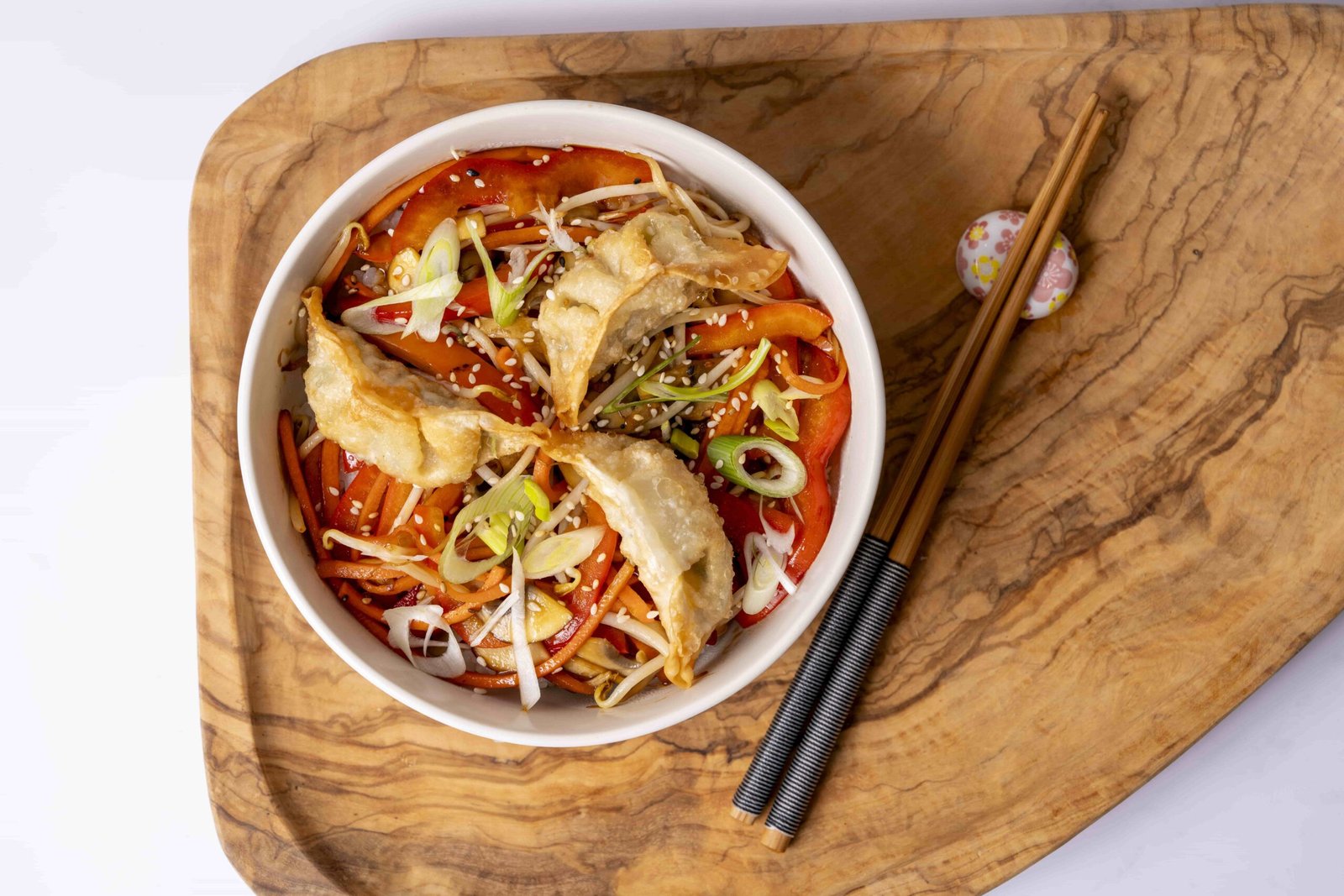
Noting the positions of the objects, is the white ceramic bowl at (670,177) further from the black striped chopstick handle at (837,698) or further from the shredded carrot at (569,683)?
the black striped chopstick handle at (837,698)

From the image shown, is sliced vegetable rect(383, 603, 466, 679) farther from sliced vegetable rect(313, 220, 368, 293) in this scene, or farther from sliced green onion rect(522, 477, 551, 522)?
sliced vegetable rect(313, 220, 368, 293)

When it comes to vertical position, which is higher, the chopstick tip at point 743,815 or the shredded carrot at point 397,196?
the shredded carrot at point 397,196

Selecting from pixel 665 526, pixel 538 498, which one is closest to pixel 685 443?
pixel 665 526

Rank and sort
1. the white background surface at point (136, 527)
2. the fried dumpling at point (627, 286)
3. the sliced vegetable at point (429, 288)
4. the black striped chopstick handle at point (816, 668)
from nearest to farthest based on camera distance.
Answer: the fried dumpling at point (627, 286) < the sliced vegetable at point (429, 288) < the black striped chopstick handle at point (816, 668) < the white background surface at point (136, 527)

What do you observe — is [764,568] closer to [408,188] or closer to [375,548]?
[375,548]

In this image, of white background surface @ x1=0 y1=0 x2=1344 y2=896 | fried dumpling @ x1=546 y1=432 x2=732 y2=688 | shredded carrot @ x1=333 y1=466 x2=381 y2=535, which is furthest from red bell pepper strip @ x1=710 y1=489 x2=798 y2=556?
white background surface @ x1=0 y1=0 x2=1344 y2=896

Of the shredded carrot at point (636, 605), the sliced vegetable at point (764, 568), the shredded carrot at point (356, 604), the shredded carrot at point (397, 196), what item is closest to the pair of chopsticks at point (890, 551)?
the sliced vegetable at point (764, 568)

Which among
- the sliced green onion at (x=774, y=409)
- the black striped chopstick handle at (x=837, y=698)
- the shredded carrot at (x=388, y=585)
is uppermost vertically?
the sliced green onion at (x=774, y=409)
